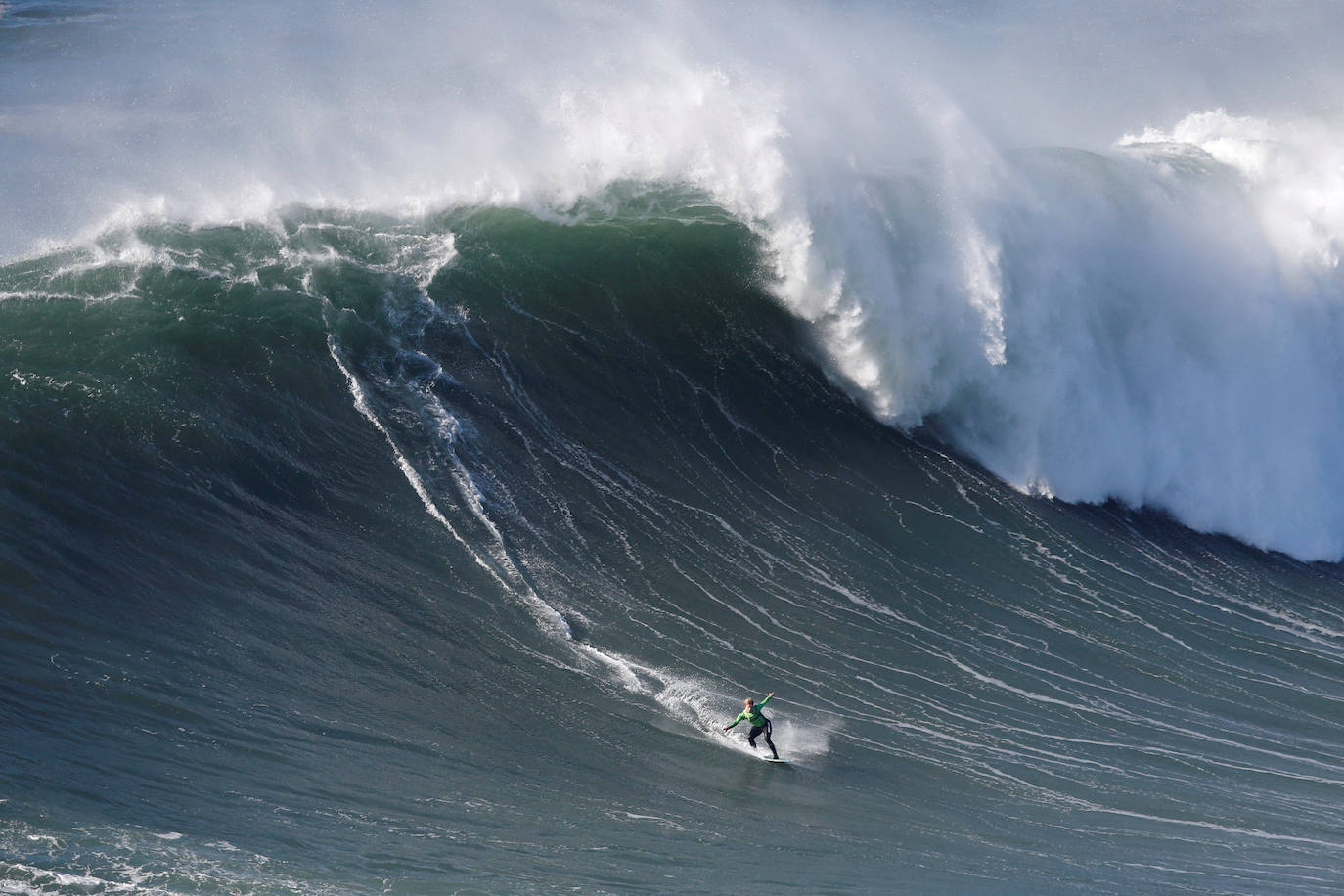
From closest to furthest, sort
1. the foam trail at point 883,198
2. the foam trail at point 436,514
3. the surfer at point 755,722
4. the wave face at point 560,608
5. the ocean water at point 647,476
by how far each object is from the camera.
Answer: the wave face at point 560,608
the ocean water at point 647,476
the surfer at point 755,722
the foam trail at point 436,514
the foam trail at point 883,198

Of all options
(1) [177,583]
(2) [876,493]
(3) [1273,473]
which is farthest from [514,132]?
(3) [1273,473]

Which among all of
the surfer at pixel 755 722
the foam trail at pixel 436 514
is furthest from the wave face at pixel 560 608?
the surfer at pixel 755 722

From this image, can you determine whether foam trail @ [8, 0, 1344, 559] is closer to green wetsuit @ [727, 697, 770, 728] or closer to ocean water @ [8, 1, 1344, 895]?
ocean water @ [8, 1, 1344, 895]

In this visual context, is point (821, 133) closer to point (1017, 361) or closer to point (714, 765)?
point (1017, 361)

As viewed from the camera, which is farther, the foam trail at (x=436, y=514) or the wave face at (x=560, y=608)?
the foam trail at (x=436, y=514)

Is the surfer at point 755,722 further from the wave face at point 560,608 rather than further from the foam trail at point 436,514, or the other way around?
the foam trail at point 436,514

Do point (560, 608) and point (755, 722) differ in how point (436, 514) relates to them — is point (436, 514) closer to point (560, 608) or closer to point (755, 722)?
point (560, 608)

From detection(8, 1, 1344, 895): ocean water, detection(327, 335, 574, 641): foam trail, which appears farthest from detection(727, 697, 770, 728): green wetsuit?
detection(327, 335, 574, 641): foam trail

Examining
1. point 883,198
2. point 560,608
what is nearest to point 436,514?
point 560,608

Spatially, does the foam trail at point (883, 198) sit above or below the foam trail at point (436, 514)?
above
